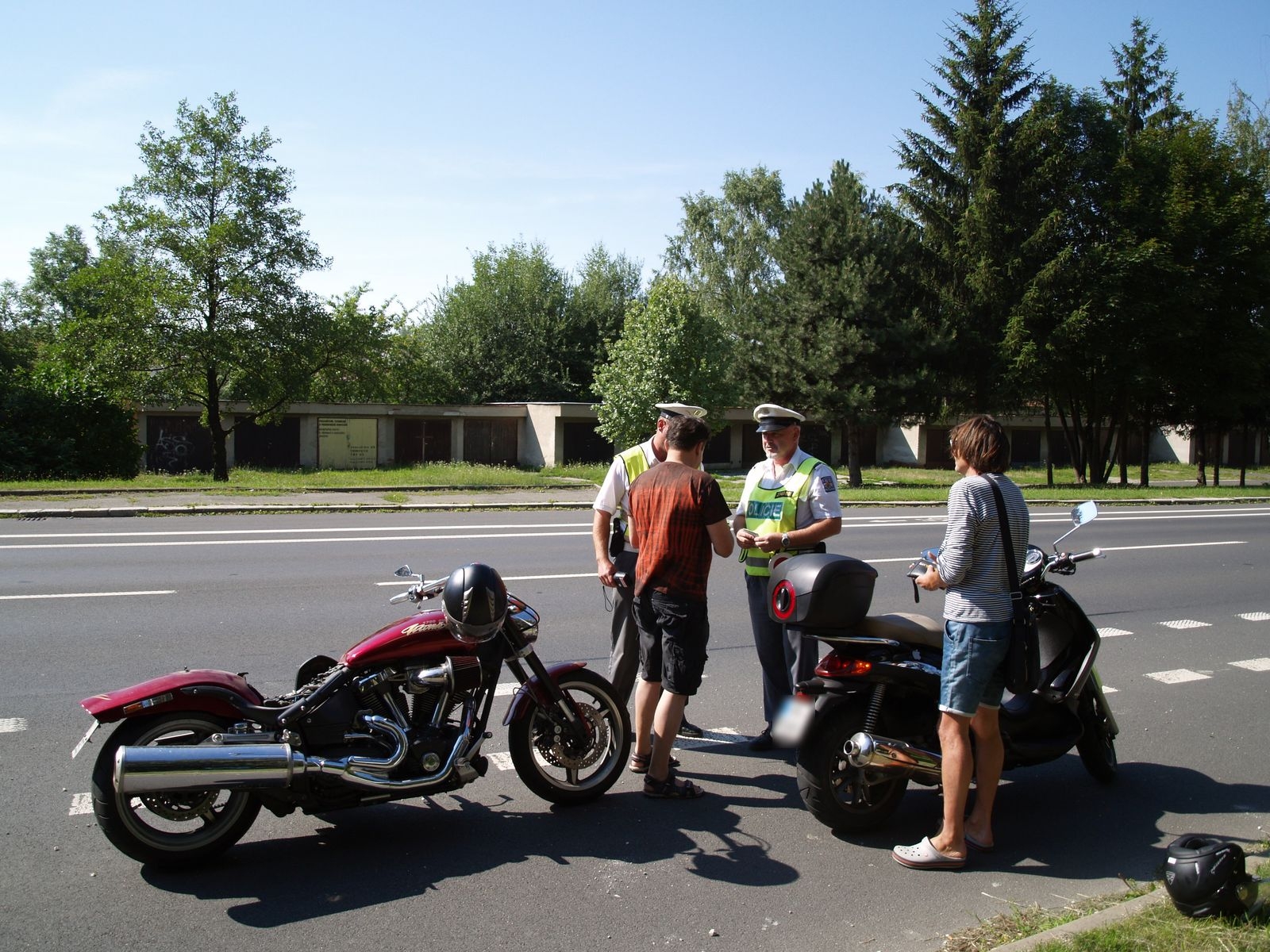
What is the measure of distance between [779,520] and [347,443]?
34907 mm

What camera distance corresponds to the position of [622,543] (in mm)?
5602

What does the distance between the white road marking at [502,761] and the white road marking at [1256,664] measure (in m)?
5.81

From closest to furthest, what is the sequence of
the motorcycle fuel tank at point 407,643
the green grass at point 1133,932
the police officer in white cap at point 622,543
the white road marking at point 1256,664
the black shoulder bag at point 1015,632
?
the green grass at point 1133,932, the black shoulder bag at point 1015,632, the motorcycle fuel tank at point 407,643, the police officer in white cap at point 622,543, the white road marking at point 1256,664

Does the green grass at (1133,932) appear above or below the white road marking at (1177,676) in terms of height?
below

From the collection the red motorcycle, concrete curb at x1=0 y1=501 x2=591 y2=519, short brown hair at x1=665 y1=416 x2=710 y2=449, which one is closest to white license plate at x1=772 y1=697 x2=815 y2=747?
the red motorcycle

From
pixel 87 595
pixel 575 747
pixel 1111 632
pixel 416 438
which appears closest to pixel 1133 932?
pixel 575 747

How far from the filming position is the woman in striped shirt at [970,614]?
407cm

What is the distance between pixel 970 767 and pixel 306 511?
16.6 m

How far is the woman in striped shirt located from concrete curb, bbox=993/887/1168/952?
656 mm

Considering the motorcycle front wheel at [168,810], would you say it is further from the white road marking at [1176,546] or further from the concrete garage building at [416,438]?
the concrete garage building at [416,438]

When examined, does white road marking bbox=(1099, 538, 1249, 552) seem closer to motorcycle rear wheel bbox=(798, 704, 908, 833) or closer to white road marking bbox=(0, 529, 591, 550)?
white road marking bbox=(0, 529, 591, 550)

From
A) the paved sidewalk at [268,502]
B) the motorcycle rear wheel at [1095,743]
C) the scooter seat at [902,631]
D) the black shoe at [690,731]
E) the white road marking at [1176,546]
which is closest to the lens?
the scooter seat at [902,631]

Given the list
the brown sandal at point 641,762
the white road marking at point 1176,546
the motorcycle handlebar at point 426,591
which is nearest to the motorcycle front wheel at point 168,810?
the motorcycle handlebar at point 426,591

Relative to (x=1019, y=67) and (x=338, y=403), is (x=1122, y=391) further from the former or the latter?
(x=338, y=403)
